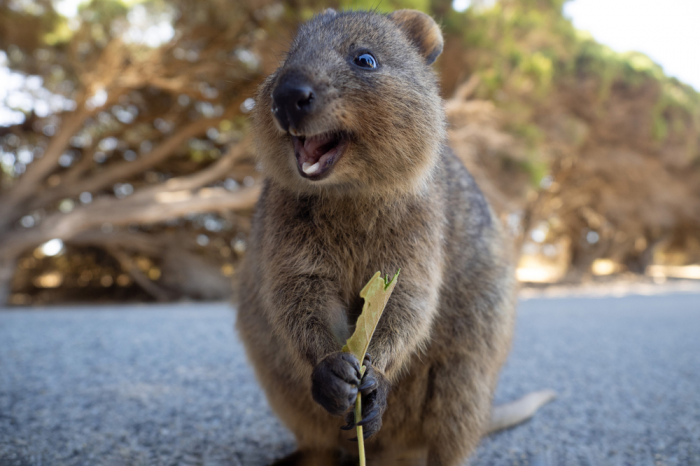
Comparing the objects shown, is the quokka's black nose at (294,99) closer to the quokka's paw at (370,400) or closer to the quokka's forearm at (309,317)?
the quokka's forearm at (309,317)

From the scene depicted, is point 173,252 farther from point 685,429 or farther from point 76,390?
point 685,429

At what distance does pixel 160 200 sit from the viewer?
885cm

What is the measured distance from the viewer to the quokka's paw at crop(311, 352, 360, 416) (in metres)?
1.46

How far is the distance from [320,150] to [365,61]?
0.42 m

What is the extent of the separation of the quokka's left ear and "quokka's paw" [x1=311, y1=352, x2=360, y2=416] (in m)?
1.54

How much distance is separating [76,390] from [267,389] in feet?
6.06

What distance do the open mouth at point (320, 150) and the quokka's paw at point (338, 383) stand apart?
63 centimetres

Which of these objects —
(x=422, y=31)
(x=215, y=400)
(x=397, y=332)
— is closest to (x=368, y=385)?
(x=397, y=332)

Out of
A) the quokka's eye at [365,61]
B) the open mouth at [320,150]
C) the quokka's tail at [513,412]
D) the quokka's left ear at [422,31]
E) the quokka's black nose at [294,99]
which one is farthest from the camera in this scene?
the quokka's tail at [513,412]

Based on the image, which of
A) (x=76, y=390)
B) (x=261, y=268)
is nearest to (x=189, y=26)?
(x=76, y=390)

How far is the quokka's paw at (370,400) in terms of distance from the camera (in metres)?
1.51

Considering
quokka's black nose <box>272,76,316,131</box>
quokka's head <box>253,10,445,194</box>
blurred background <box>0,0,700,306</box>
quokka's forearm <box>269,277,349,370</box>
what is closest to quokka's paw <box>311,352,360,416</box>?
quokka's forearm <box>269,277,349,370</box>

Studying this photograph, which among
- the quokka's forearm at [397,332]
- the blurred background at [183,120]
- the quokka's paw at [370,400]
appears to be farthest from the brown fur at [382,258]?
the blurred background at [183,120]

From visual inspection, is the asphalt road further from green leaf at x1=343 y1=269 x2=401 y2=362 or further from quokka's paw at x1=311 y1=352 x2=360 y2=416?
green leaf at x1=343 y1=269 x2=401 y2=362
